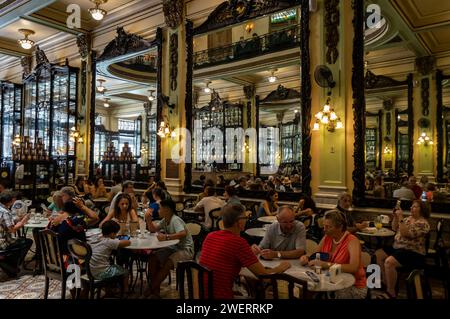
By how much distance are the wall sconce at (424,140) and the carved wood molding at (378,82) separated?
1.38 meters

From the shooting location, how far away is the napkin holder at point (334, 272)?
9.14 ft

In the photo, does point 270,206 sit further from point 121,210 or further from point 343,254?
point 343,254

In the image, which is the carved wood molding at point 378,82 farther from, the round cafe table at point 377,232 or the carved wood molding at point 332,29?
the round cafe table at point 377,232

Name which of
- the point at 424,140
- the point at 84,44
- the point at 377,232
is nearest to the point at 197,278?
the point at 377,232

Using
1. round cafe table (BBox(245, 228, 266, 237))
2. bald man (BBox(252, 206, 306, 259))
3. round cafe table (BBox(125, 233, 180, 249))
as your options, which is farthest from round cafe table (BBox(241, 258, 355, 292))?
round cafe table (BBox(245, 228, 266, 237))

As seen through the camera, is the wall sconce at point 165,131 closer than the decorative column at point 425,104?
No

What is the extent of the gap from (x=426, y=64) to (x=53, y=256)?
9146mm

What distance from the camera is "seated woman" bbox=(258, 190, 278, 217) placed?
6.36 metres

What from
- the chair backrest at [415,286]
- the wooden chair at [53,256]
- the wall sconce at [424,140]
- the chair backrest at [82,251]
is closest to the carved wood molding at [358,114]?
the wall sconce at [424,140]

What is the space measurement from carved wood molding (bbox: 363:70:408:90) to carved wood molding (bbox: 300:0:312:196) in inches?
43.5

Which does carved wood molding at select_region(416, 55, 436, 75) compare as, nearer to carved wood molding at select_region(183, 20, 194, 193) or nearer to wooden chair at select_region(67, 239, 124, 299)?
carved wood molding at select_region(183, 20, 194, 193)

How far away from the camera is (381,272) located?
14.7 ft
